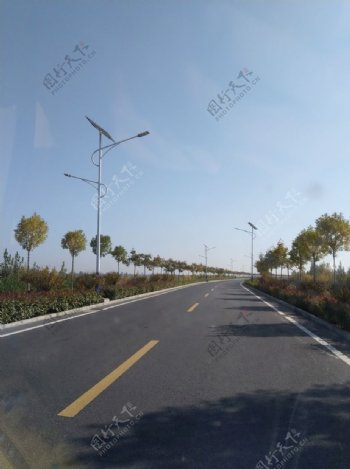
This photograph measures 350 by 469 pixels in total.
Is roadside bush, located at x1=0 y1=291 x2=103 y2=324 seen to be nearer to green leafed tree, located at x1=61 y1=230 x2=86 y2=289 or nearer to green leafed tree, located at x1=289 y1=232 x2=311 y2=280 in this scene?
green leafed tree, located at x1=289 y1=232 x2=311 y2=280

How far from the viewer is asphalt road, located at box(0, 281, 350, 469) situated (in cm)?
368

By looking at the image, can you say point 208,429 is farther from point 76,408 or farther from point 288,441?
point 76,408

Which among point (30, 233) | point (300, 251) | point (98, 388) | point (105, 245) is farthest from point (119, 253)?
point (98, 388)

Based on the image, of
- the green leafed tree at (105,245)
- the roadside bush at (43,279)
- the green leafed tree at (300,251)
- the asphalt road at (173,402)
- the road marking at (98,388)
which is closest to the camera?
the asphalt road at (173,402)

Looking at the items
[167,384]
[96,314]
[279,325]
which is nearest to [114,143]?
[96,314]

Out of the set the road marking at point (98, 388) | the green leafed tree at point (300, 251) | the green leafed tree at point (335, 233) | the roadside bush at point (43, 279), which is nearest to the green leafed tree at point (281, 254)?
the green leafed tree at point (300, 251)

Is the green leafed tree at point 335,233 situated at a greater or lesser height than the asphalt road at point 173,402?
greater

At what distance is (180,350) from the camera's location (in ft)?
26.8

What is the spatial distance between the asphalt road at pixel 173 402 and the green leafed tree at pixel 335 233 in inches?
776

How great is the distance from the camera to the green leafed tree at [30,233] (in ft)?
117

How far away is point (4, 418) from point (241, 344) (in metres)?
5.45

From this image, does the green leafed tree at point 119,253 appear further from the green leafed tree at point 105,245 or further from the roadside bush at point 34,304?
the roadside bush at point 34,304

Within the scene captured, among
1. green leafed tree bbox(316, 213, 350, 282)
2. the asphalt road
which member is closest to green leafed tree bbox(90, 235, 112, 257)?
green leafed tree bbox(316, 213, 350, 282)

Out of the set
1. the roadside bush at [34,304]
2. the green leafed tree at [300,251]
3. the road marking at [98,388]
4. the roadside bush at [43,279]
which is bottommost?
the road marking at [98,388]
